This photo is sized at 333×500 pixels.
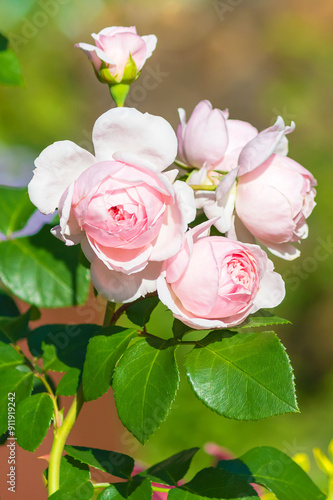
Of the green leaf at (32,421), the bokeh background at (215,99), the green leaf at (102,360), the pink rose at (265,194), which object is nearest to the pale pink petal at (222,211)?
the pink rose at (265,194)

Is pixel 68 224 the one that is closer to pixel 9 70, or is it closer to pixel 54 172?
pixel 54 172

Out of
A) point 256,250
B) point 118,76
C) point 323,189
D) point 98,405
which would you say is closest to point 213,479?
point 256,250

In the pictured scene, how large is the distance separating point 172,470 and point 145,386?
6.3 inches

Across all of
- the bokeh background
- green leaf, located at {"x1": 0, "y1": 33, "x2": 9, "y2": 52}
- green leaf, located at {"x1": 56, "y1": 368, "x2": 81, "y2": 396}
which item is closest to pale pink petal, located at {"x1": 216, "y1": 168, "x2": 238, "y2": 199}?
green leaf, located at {"x1": 56, "y1": 368, "x2": 81, "y2": 396}

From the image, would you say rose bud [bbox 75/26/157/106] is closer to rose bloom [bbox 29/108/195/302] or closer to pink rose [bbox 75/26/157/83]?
pink rose [bbox 75/26/157/83]

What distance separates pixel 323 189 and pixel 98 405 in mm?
1378

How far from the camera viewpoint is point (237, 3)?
12.8ft

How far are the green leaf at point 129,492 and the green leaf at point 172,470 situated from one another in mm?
41

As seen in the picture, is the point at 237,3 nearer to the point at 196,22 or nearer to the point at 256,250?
the point at 196,22

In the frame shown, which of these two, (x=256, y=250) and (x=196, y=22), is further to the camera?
(x=196, y=22)

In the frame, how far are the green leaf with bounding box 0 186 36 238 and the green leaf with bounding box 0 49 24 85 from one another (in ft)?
0.36

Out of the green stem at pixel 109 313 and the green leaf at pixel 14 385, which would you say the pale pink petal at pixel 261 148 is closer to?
the green stem at pixel 109 313

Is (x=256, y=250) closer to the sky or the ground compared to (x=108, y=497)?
closer to the sky

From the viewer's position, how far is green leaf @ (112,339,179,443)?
391mm
